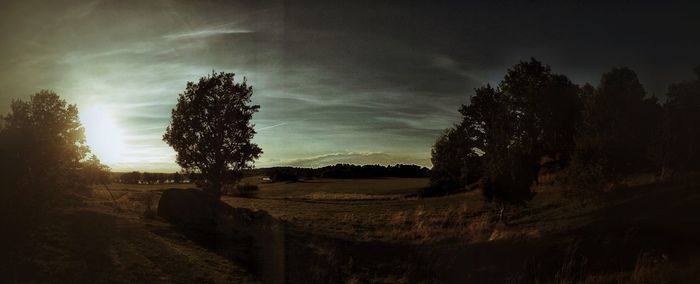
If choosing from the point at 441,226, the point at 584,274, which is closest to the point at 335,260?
the point at 584,274

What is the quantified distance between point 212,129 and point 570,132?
3008cm

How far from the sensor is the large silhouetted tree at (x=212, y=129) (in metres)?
35.8

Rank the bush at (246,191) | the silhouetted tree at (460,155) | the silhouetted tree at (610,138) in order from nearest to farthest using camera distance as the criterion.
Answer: the silhouetted tree at (610,138) → the silhouetted tree at (460,155) → the bush at (246,191)

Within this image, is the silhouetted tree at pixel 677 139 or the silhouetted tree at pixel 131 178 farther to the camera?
the silhouetted tree at pixel 131 178

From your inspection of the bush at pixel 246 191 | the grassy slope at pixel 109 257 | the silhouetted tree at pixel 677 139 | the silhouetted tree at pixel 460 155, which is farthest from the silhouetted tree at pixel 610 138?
the bush at pixel 246 191

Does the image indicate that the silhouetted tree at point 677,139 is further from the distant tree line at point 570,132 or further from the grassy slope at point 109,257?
the grassy slope at point 109,257

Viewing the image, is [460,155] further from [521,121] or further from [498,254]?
[498,254]

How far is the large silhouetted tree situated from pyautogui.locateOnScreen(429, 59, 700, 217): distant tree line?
18.1 m

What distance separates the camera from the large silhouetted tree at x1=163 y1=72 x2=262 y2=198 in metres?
35.8

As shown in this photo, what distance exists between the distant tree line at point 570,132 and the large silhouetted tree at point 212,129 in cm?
1810

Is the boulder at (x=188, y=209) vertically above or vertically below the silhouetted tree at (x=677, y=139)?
below

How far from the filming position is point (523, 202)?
3091cm

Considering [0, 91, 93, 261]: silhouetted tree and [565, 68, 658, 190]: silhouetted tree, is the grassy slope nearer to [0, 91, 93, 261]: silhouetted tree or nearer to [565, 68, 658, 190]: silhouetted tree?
[0, 91, 93, 261]: silhouetted tree

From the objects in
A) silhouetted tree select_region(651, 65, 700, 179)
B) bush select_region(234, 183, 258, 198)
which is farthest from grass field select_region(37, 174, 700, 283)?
bush select_region(234, 183, 258, 198)
